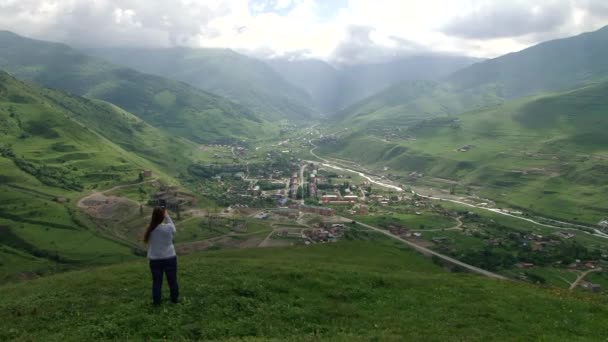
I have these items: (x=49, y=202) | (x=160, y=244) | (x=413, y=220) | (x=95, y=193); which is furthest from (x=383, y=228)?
(x=160, y=244)

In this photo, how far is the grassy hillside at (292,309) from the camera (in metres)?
21.3

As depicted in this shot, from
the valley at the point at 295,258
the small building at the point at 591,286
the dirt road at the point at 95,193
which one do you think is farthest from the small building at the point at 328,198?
the small building at the point at 591,286

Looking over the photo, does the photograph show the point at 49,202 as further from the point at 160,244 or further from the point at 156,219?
the point at 156,219

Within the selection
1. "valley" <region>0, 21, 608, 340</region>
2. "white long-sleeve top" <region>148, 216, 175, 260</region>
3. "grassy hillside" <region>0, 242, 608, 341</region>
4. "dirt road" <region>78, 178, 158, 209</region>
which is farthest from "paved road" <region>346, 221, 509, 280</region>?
"dirt road" <region>78, 178, 158, 209</region>

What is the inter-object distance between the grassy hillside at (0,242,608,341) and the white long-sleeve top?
357 cm

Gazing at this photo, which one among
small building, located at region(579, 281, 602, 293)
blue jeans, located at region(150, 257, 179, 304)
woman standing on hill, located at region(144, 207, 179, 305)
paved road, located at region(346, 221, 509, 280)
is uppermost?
woman standing on hill, located at region(144, 207, 179, 305)

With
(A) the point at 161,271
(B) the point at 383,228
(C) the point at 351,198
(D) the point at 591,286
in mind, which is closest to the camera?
(A) the point at 161,271

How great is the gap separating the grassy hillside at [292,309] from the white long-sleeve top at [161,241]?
3.57 meters

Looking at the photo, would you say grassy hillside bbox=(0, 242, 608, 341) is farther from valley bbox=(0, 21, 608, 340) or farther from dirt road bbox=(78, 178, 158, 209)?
dirt road bbox=(78, 178, 158, 209)

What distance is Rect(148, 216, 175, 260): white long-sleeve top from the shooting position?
2042cm

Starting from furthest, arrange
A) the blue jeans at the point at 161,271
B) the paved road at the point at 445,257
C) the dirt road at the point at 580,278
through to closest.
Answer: the paved road at the point at 445,257
the dirt road at the point at 580,278
the blue jeans at the point at 161,271

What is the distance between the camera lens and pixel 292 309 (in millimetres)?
24672

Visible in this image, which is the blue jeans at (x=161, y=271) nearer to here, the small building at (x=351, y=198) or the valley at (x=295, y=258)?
the valley at (x=295, y=258)

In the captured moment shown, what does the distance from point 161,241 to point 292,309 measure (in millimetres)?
9121
